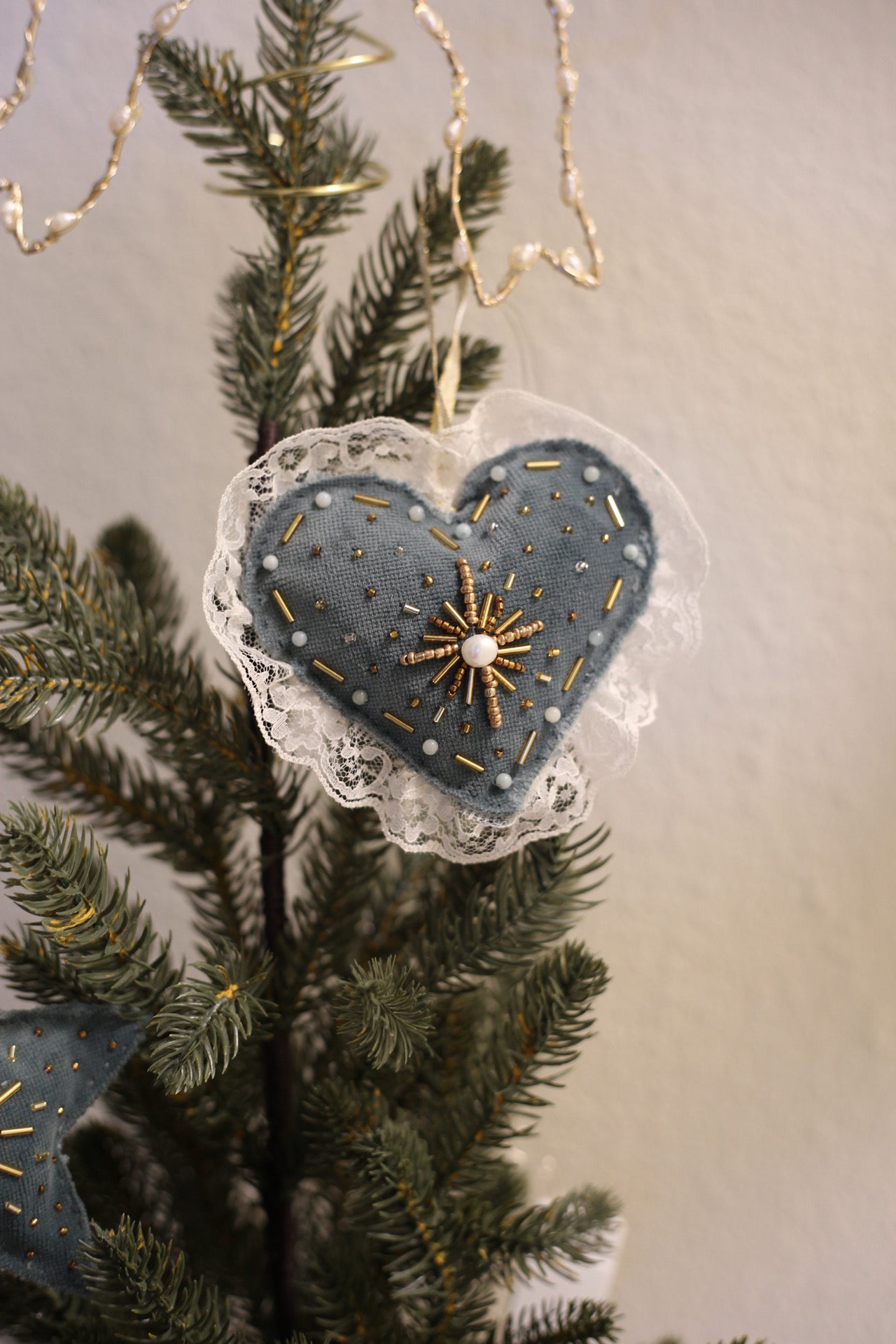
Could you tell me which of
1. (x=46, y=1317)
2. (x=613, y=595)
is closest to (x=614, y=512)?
(x=613, y=595)

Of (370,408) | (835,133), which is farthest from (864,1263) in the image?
(835,133)

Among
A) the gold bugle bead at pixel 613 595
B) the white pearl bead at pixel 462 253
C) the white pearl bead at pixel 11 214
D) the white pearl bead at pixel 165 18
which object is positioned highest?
the white pearl bead at pixel 165 18

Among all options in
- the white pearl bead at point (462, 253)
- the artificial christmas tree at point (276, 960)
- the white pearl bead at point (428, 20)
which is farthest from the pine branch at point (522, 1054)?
the white pearl bead at point (428, 20)

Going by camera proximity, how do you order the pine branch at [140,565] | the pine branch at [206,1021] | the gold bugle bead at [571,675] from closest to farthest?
the pine branch at [206,1021] → the gold bugle bead at [571,675] → the pine branch at [140,565]

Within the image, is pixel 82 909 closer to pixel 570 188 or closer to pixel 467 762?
pixel 467 762

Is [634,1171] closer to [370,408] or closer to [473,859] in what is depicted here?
[473,859]

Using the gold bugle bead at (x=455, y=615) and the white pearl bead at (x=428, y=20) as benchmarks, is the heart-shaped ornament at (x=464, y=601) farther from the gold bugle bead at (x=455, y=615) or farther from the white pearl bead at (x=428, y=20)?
the white pearl bead at (x=428, y=20)
